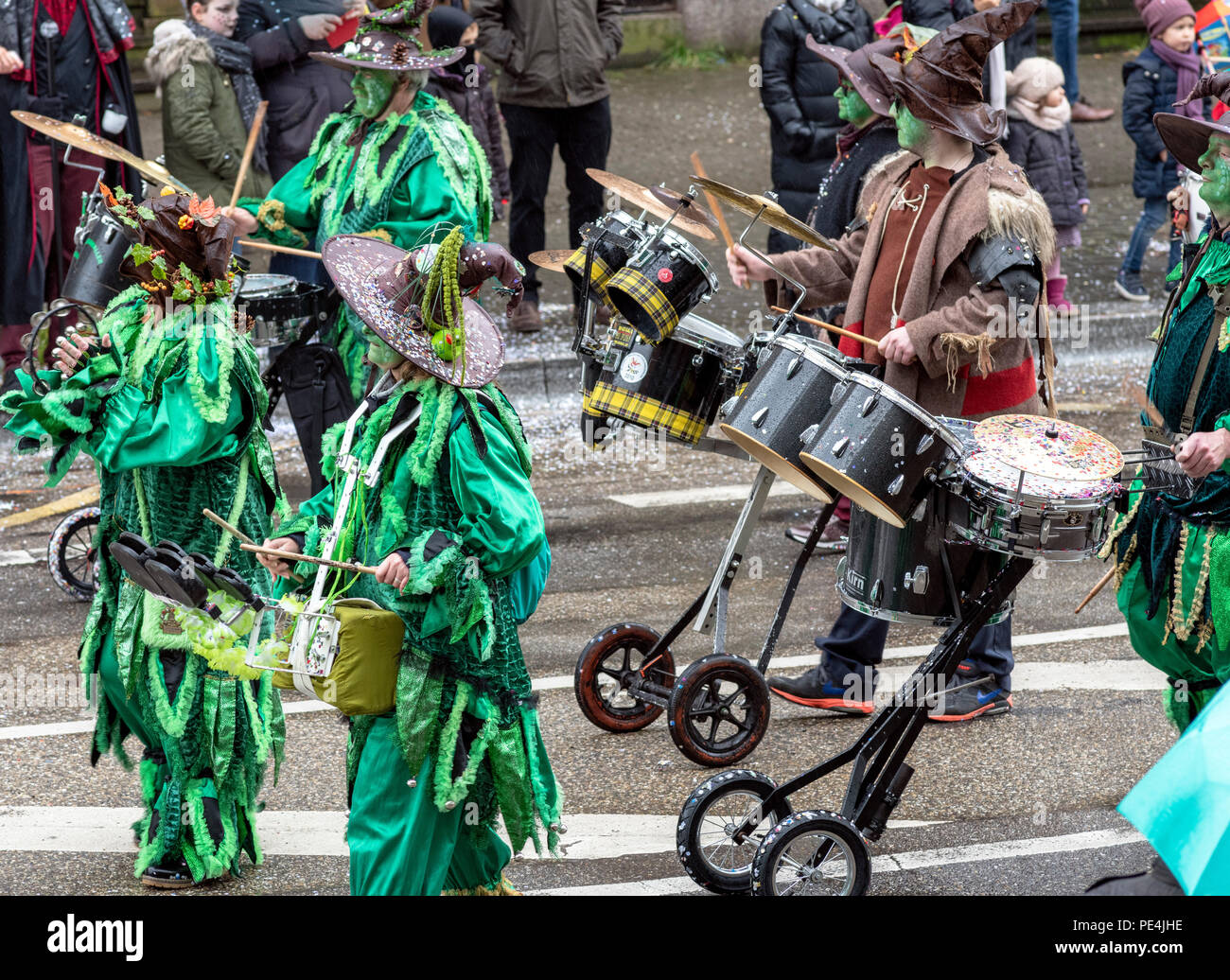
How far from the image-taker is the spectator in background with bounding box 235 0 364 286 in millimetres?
9188

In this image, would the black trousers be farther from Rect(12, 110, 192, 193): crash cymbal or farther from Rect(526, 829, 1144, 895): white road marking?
Rect(526, 829, 1144, 895): white road marking

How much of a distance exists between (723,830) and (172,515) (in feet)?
5.82

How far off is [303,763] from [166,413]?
4.78ft

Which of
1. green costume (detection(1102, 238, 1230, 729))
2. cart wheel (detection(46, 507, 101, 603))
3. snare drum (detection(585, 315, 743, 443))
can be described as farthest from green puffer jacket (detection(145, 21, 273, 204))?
green costume (detection(1102, 238, 1230, 729))

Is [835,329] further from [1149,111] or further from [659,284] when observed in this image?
[1149,111]

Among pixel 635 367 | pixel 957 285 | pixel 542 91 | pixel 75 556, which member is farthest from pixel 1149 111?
pixel 75 556

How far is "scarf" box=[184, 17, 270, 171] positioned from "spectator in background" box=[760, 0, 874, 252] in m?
2.78

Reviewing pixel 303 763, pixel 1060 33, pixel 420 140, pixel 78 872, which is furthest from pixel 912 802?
pixel 1060 33

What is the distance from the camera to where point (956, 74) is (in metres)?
5.39

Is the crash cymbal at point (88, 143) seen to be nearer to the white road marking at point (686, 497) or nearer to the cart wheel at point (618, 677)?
the cart wheel at point (618, 677)

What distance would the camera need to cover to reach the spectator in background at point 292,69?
9188mm

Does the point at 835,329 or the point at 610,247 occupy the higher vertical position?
the point at 610,247
